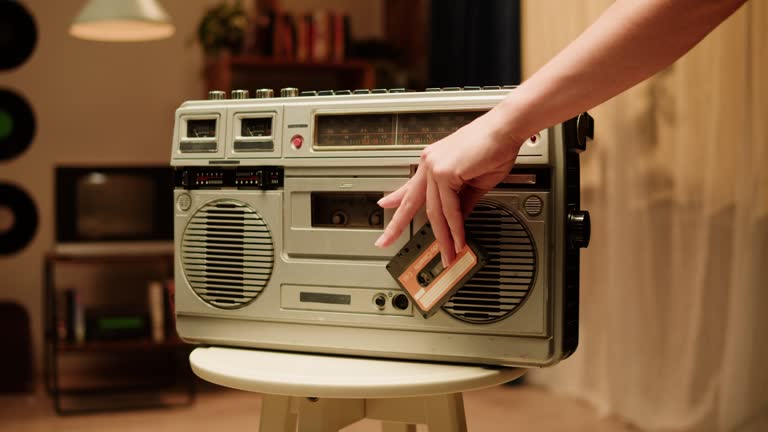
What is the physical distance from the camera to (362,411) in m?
1.07

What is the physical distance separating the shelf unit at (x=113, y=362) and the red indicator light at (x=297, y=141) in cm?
238

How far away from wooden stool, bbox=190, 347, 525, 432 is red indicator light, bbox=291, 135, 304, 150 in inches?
9.6

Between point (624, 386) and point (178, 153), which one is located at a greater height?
point (178, 153)

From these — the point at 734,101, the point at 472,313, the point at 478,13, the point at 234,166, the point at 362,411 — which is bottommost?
the point at 362,411

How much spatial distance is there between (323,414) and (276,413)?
0.22ft

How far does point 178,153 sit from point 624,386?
2110 millimetres

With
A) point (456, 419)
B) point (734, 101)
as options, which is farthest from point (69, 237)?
point (456, 419)

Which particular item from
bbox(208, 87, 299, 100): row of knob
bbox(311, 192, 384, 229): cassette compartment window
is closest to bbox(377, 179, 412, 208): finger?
bbox(311, 192, 384, 229): cassette compartment window

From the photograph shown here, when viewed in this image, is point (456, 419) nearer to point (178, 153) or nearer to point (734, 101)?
point (178, 153)

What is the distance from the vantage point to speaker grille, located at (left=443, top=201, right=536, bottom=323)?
33.9 inches

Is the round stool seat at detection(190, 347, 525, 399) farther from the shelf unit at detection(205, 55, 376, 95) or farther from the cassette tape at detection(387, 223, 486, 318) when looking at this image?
the shelf unit at detection(205, 55, 376, 95)

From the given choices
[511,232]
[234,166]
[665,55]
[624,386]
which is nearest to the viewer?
[665,55]

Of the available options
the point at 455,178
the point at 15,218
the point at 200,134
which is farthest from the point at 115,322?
the point at 455,178

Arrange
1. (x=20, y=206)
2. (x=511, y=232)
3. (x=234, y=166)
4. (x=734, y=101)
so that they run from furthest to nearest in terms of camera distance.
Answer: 1. (x=20, y=206)
2. (x=734, y=101)
3. (x=234, y=166)
4. (x=511, y=232)
